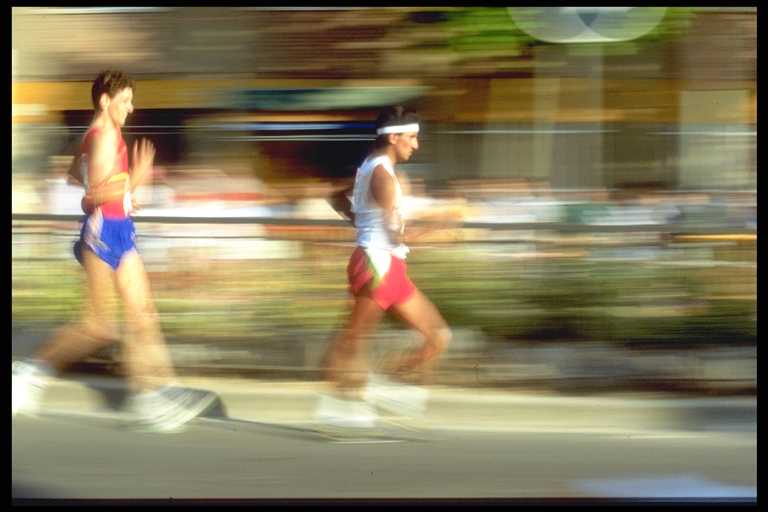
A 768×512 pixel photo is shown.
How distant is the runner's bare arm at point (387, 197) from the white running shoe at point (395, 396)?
0.72 metres

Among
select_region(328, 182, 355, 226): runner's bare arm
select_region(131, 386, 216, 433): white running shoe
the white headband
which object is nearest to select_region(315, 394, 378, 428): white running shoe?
select_region(131, 386, 216, 433): white running shoe

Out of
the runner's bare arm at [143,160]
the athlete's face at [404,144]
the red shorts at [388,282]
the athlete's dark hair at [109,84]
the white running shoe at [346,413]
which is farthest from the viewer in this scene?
the runner's bare arm at [143,160]

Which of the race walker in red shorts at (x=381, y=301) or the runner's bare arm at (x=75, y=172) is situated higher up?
the runner's bare arm at (x=75, y=172)

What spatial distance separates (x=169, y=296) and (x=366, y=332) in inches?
45.7

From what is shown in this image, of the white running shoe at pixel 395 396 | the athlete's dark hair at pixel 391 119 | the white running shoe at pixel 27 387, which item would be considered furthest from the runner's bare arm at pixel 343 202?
the white running shoe at pixel 27 387

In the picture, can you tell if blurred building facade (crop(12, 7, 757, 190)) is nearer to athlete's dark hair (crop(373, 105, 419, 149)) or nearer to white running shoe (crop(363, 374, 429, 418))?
athlete's dark hair (crop(373, 105, 419, 149))

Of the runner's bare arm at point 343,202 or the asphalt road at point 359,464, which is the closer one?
the asphalt road at point 359,464

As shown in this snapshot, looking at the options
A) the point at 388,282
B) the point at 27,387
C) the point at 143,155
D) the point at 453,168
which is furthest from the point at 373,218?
the point at 27,387

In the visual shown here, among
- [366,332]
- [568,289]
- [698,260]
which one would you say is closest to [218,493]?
[366,332]

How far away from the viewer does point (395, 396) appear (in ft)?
22.8

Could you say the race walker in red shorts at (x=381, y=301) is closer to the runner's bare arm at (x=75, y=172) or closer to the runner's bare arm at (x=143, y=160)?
the runner's bare arm at (x=143, y=160)

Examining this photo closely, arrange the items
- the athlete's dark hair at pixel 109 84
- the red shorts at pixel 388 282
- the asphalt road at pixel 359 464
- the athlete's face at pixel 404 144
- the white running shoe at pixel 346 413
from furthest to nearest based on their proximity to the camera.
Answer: the athlete's dark hair at pixel 109 84
the athlete's face at pixel 404 144
the white running shoe at pixel 346 413
the red shorts at pixel 388 282
the asphalt road at pixel 359 464

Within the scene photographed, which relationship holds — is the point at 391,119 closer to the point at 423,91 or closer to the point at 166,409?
the point at 423,91

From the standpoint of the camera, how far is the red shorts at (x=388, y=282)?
22.2ft
